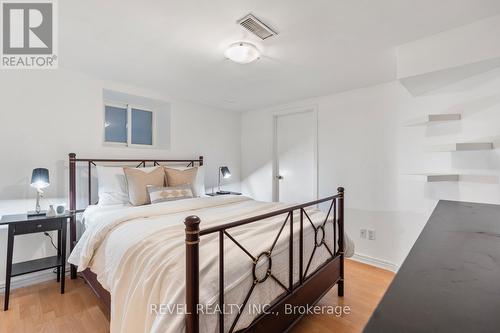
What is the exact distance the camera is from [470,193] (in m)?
2.24

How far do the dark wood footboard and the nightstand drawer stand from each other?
69.3 inches

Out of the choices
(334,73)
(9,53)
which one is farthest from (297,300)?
(9,53)

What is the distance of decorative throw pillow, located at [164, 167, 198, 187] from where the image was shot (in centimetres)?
290

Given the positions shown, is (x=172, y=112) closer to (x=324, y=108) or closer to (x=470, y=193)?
(x=324, y=108)

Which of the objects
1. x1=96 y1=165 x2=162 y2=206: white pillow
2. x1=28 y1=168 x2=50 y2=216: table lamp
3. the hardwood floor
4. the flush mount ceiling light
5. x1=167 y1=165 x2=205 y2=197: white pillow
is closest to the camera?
the hardwood floor

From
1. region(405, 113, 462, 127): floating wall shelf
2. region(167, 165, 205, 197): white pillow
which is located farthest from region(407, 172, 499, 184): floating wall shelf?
region(167, 165, 205, 197): white pillow

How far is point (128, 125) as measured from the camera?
330 centimetres

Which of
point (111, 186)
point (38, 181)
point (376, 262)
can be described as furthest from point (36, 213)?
point (376, 262)

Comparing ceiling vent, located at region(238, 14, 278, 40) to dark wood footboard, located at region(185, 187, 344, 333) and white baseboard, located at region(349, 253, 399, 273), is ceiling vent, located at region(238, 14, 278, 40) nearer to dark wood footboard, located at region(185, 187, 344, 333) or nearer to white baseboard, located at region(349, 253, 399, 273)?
dark wood footboard, located at region(185, 187, 344, 333)

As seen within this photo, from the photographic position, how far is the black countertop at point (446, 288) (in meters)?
0.42

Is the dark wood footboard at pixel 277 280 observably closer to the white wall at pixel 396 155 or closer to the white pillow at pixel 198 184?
the white wall at pixel 396 155

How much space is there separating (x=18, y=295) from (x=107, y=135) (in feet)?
6.07

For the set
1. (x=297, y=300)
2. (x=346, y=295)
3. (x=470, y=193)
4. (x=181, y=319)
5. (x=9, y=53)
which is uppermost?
(x=9, y=53)

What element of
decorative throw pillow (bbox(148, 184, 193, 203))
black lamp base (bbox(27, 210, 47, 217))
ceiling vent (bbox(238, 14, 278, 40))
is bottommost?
black lamp base (bbox(27, 210, 47, 217))
